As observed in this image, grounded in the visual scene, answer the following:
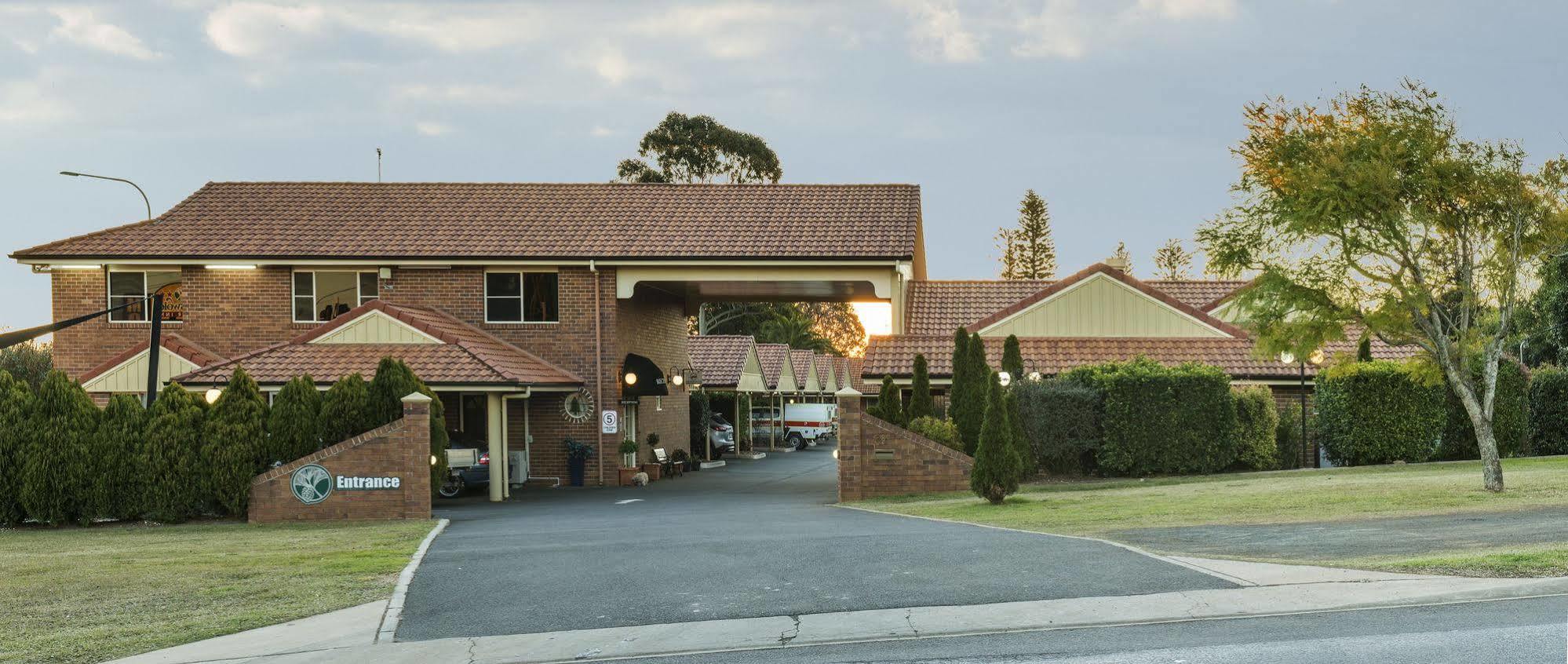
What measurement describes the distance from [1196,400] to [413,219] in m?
19.3

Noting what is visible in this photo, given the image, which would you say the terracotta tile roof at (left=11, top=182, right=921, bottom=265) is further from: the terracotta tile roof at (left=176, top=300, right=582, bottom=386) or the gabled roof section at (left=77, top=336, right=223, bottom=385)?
the terracotta tile roof at (left=176, top=300, right=582, bottom=386)

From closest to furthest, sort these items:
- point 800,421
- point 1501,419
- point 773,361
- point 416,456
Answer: point 416,456, point 1501,419, point 773,361, point 800,421

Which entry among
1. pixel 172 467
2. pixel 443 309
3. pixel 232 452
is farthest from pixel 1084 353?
pixel 172 467

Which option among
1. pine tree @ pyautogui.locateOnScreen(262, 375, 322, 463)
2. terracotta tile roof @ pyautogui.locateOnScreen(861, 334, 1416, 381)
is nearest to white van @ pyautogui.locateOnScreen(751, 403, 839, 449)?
terracotta tile roof @ pyautogui.locateOnScreen(861, 334, 1416, 381)

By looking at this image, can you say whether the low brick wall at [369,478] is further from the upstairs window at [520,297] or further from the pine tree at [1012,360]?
the pine tree at [1012,360]

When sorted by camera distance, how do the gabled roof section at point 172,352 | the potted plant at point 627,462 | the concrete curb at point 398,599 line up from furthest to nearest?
the potted plant at point 627,462, the gabled roof section at point 172,352, the concrete curb at point 398,599

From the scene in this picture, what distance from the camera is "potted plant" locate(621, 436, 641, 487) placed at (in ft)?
103

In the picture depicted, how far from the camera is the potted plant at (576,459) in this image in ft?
102

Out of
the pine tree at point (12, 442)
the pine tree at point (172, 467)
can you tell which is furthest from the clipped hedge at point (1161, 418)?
the pine tree at point (12, 442)

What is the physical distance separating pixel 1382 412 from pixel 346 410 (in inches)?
795

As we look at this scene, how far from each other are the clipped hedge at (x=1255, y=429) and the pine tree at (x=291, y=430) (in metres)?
17.5

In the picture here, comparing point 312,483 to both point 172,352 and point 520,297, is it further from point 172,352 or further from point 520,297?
point 172,352

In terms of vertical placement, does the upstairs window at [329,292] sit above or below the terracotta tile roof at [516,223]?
below

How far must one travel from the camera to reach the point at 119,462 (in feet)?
71.1
